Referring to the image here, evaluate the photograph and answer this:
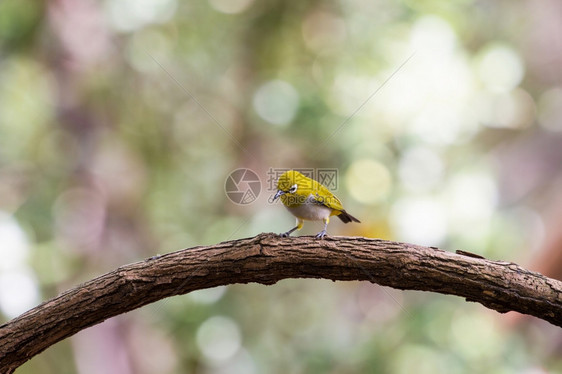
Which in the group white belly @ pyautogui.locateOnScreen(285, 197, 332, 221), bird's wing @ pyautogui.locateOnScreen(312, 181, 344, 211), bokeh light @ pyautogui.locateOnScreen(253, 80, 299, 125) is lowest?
white belly @ pyautogui.locateOnScreen(285, 197, 332, 221)

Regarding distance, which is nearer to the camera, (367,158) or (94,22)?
(367,158)

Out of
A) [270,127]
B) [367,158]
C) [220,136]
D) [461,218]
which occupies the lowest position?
[461,218]

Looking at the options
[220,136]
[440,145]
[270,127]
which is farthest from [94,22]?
[440,145]

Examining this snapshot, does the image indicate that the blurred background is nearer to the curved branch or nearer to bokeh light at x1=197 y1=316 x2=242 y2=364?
bokeh light at x1=197 y1=316 x2=242 y2=364

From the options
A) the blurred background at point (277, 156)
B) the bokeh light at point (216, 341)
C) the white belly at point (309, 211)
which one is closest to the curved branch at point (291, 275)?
the white belly at point (309, 211)

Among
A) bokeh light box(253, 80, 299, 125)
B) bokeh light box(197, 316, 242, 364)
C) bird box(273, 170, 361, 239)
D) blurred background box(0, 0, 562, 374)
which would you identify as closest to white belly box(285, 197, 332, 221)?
bird box(273, 170, 361, 239)

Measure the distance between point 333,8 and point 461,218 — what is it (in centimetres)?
339

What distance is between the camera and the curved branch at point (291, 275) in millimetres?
3141

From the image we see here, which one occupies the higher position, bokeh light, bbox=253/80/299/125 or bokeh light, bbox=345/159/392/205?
bokeh light, bbox=253/80/299/125

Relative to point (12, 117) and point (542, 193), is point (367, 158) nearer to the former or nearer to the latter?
point (542, 193)

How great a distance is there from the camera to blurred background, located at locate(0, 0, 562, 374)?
668 centimetres

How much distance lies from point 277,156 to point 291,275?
520 cm

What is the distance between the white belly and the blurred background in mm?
2928

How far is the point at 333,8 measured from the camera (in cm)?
813
